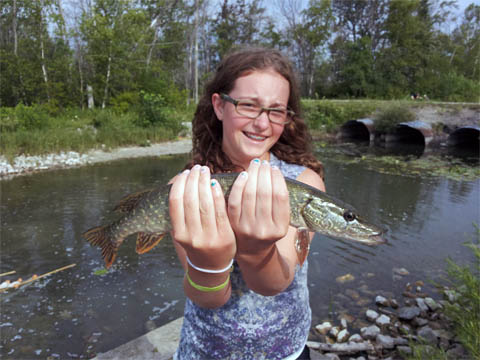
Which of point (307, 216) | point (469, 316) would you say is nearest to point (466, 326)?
point (469, 316)

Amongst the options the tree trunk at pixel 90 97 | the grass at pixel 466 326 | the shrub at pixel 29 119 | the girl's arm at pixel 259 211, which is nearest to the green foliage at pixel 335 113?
the tree trunk at pixel 90 97

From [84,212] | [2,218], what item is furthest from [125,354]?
[2,218]

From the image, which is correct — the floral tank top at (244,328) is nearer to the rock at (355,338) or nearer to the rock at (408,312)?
the rock at (355,338)

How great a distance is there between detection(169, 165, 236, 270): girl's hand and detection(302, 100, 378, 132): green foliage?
22644 millimetres

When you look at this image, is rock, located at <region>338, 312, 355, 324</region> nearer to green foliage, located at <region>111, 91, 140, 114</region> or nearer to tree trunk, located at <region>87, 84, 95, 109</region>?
green foliage, located at <region>111, 91, 140, 114</region>

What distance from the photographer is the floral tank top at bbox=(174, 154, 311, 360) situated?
5.29ft

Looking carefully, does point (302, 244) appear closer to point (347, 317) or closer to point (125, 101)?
point (347, 317)

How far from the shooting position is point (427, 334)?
334 cm

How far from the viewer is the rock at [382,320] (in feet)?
12.0

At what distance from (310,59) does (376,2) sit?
10.2 metres

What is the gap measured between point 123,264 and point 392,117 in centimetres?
1961

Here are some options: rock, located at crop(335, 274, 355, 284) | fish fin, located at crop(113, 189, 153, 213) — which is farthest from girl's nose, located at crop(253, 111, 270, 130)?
rock, located at crop(335, 274, 355, 284)

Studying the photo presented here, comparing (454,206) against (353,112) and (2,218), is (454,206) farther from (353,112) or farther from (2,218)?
(353,112)

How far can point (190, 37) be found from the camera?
1406 inches
